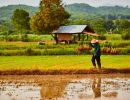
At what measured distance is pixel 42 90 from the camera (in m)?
16.1

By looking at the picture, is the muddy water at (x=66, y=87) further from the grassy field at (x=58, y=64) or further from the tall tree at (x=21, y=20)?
the tall tree at (x=21, y=20)

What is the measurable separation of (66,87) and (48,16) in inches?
1574

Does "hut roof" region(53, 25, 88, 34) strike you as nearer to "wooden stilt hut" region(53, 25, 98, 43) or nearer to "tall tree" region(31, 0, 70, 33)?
"wooden stilt hut" region(53, 25, 98, 43)

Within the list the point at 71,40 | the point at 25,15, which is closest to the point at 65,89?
the point at 71,40

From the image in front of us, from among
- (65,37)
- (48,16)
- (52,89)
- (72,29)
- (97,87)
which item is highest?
(52,89)

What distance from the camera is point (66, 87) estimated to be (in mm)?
16891

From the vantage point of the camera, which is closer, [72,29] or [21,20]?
[72,29]

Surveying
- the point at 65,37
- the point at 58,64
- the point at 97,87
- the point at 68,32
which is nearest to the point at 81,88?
the point at 97,87

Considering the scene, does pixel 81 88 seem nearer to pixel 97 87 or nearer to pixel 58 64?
pixel 97 87

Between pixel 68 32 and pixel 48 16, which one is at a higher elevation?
pixel 48 16

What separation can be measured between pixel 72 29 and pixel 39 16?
467 centimetres

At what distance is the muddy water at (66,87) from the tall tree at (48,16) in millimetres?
36616

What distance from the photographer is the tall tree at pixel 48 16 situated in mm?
56281

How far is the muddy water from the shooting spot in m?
14.5
